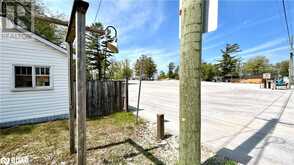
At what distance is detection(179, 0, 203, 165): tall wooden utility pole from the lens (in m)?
1.70

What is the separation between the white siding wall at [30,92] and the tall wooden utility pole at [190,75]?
6747mm

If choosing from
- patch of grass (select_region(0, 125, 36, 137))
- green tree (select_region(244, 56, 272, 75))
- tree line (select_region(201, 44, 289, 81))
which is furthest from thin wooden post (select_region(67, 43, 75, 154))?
green tree (select_region(244, 56, 272, 75))

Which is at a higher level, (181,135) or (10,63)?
(10,63)

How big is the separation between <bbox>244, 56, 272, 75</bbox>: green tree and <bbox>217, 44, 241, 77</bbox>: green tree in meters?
11.6

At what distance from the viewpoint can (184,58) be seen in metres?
1.75

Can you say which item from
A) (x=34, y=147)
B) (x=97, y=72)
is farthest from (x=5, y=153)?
(x=97, y=72)

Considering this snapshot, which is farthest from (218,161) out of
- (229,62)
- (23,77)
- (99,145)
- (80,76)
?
(229,62)

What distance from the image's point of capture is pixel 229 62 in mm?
49219

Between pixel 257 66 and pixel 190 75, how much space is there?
6664cm

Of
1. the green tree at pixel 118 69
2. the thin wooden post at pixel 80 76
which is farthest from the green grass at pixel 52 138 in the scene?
the green tree at pixel 118 69

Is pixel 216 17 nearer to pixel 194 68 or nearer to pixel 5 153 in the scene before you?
pixel 194 68

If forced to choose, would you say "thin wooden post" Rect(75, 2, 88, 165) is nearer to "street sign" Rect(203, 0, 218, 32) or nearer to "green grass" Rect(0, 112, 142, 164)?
"green grass" Rect(0, 112, 142, 164)

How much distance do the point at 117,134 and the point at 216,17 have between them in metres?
4.03

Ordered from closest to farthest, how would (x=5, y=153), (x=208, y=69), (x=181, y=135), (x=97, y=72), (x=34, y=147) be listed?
1. (x=181, y=135)
2. (x=5, y=153)
3. (x=34, y=147)
4. (x=97, y=72)
5. (x=208, y=69)
